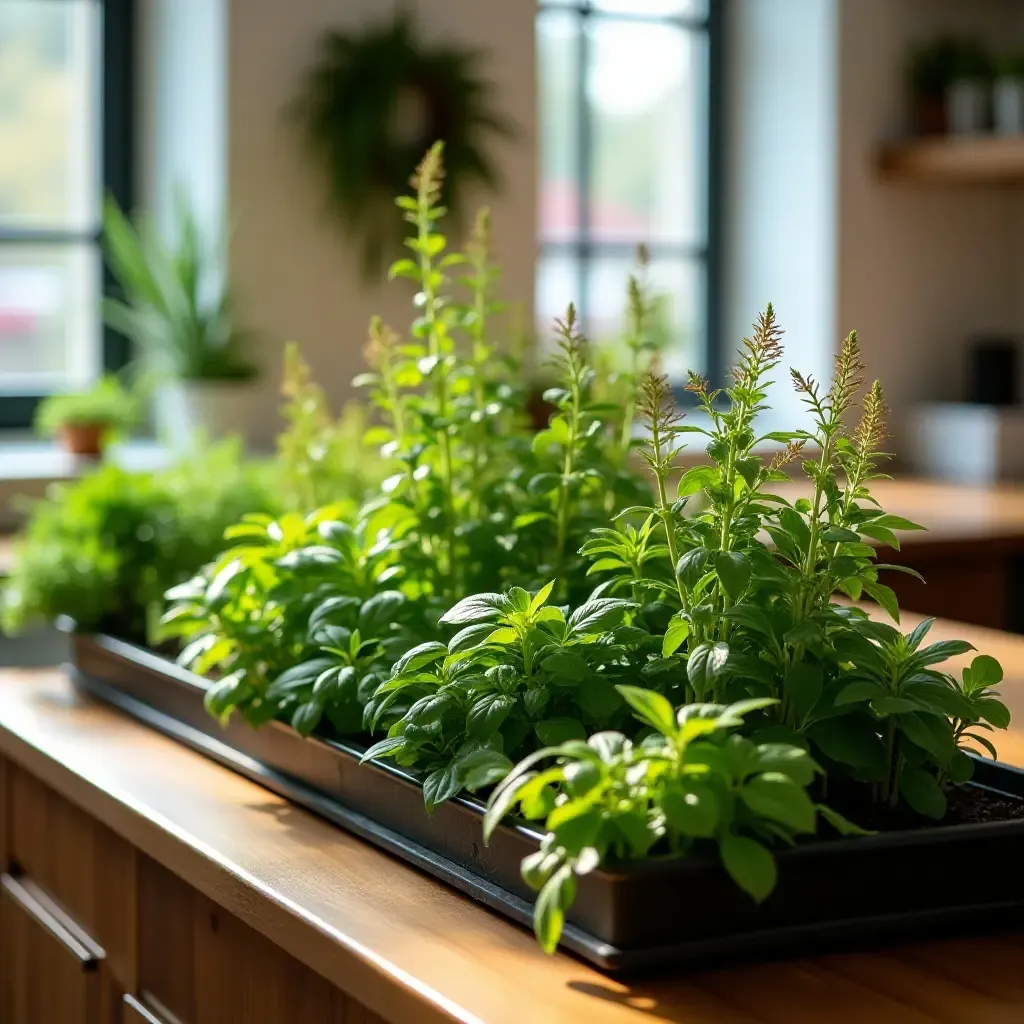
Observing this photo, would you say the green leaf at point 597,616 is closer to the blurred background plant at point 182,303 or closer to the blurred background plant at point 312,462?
the blurred background plant at point 312,462

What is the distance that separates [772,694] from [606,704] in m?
0.09

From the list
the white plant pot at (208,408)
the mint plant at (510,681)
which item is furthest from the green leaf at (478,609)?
the white plant pot at (208,408)

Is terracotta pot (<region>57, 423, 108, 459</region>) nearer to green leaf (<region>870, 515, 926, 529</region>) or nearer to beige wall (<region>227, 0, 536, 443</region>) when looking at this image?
beige wall (<region>227, 0, 536, 443</region>)

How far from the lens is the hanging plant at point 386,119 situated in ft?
13.6

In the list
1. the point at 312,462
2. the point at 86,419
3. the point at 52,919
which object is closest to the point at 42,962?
the point at 52,919

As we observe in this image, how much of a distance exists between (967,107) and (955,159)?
26 cm

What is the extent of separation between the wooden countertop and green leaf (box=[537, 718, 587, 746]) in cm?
11

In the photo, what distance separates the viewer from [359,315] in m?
4.26

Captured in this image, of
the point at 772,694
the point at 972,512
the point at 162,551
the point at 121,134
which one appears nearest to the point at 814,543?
the point at 772,694

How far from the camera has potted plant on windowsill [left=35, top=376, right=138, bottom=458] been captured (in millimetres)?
3725

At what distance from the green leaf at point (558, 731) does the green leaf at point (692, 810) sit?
0.12 metres

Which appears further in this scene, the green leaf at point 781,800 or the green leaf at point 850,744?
the green leaf at point 850,744

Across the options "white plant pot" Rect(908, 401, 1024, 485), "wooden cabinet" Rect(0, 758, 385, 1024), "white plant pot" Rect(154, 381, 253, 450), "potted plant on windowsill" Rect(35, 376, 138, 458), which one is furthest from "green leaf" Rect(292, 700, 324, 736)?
"white plant pot" Rect(908, 401, 1024, 485)

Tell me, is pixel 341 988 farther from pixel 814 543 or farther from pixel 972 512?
pixel 972 512
